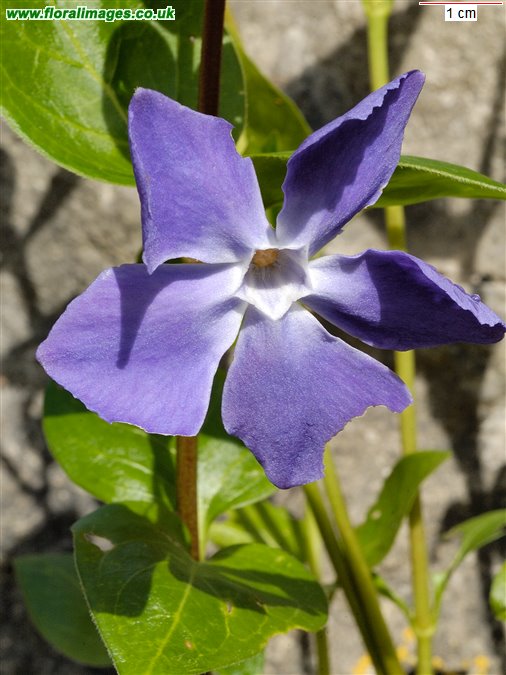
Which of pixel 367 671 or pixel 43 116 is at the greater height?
pixel 43 116

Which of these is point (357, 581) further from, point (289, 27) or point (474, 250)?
point (289, 27)

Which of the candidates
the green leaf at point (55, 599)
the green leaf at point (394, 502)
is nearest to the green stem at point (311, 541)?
the green leaf at point (394, 502)

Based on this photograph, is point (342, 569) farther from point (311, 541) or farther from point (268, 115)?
point (268, 115)

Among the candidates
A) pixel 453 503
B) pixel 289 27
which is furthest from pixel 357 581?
pixel 289 27

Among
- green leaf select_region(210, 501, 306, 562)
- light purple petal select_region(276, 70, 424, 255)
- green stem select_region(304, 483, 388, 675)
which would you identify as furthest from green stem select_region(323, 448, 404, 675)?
light purple petal select_region(276, 70, 424, 255)

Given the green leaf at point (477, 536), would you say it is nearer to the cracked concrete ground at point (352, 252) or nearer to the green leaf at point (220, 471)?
the cracked concrete ground at point (352, 252)
